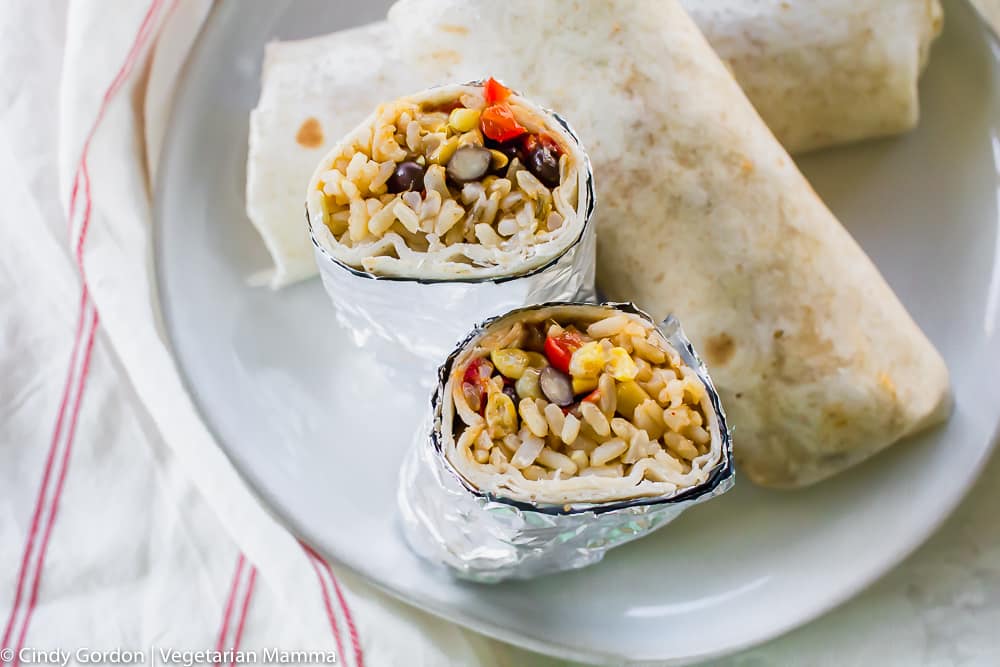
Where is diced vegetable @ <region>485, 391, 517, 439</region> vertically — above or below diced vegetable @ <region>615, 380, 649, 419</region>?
below

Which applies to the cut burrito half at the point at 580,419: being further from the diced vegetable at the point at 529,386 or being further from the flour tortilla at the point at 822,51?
the flour tortilla at the point at 822,51

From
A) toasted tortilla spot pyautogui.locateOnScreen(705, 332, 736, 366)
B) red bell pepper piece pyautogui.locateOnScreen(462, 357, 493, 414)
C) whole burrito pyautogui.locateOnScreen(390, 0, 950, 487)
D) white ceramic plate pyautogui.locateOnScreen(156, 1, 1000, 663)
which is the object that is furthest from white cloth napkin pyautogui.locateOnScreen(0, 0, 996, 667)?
red bell pepper piece pyautogui.locateOnScreen(462, 357, 493, 414)

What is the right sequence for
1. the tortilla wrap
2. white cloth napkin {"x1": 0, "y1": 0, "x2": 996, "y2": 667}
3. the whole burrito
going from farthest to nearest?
white cloth napkin {"x1": 0, "y1": 0, "x2": 996, "y2": 667} < the whole burrito < the tortilla wrap

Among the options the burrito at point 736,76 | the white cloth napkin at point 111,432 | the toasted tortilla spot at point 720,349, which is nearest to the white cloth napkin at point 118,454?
the white cloth napkin at point 111,432

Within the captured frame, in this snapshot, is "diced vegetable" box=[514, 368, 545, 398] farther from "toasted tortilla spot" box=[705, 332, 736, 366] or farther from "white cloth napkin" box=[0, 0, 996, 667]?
"white cloth napkin" box=[0, 0, 996, 667]

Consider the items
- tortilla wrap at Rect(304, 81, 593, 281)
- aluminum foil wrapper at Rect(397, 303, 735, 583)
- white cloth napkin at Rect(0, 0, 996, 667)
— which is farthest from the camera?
white cloth napkin at Rect(0, 0, 996, 667)

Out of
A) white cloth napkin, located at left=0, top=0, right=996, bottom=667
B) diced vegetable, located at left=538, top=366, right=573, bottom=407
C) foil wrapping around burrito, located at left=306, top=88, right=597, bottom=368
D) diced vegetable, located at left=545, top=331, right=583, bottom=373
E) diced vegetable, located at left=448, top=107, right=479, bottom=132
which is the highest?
diced vegetable, located at left=448, top=107, right=479, bottom=132
